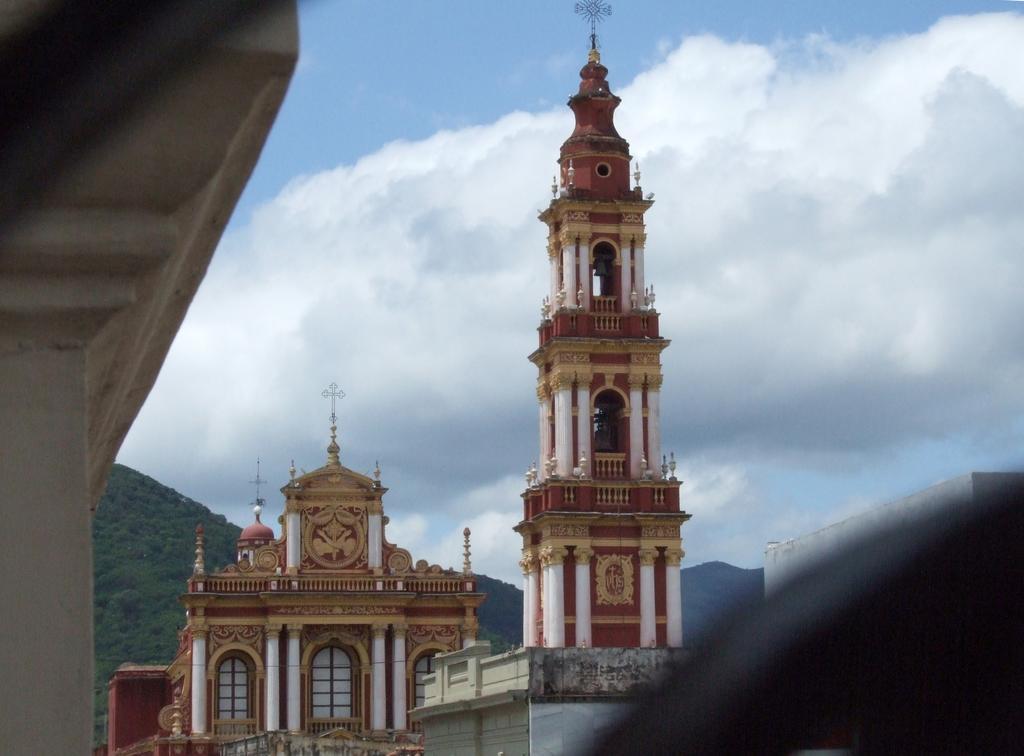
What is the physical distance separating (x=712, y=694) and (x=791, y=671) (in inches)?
1.7

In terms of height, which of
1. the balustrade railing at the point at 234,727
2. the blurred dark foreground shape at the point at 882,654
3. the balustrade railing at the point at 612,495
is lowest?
the balustrade railing at the point at 234,727

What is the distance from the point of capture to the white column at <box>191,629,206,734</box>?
124 feet

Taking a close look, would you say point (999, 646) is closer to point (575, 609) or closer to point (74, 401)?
point (74, 401)

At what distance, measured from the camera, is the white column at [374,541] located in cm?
3925

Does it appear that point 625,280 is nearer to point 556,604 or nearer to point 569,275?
point 569,275

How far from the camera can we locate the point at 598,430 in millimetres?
36688

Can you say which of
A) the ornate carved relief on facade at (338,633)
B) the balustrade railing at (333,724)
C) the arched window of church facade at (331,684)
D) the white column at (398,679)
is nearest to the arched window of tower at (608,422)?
the white column at (398,679)

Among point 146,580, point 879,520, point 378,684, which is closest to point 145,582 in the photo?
point 146,580

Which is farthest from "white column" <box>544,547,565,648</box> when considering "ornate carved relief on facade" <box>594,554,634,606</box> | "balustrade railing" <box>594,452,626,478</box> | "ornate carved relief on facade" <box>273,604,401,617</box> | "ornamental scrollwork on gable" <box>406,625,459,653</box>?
"ornate carved relief on facade" <box>273,604,401,617</box>

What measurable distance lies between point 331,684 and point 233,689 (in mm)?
2335

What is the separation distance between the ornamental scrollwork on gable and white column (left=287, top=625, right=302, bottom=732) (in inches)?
105

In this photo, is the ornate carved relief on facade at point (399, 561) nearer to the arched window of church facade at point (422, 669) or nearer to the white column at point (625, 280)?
the arched window of church facade at point (422, 669)

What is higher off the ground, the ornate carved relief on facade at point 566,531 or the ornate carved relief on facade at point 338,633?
the ornate carved relief on facade at point 566,531

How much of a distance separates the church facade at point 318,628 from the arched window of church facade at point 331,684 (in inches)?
1.3
